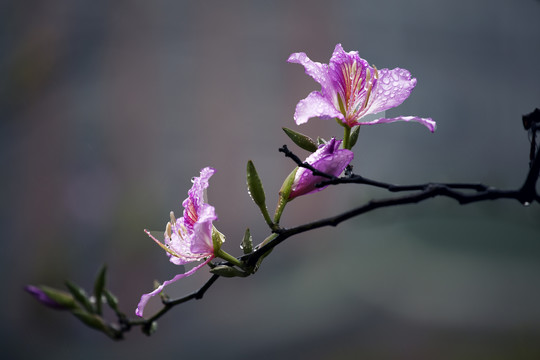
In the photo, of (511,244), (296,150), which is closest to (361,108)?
(296,150)

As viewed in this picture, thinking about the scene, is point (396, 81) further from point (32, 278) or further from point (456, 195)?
point (32, 278)

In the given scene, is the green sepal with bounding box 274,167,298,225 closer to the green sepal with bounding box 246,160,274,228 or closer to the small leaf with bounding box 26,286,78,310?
the green sepal with bounding box 246,160,274,228

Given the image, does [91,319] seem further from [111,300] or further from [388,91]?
[388,91]

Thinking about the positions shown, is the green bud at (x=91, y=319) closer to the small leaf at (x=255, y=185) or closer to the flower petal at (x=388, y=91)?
the small leaf at (x=255, y=185)

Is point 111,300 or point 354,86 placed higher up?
point 354,86

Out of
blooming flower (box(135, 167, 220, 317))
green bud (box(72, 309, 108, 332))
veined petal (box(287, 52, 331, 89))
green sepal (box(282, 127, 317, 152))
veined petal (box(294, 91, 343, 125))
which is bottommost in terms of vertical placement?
green bud (box(72, 309, 108, 332))

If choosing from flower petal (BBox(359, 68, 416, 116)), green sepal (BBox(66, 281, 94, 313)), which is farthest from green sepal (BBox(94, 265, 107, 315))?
flower petal (BBox(359, 68, 416, 116))

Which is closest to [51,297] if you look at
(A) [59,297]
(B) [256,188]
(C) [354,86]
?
(A) [59,297]
